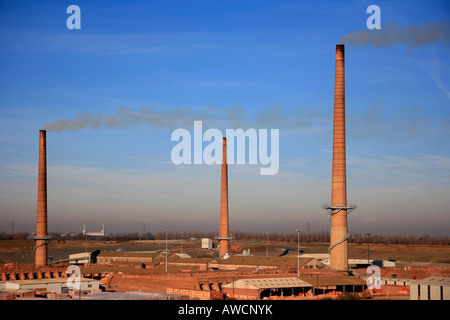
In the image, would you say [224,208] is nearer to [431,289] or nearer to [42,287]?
[42,287]

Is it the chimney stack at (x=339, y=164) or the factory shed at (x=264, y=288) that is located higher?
the chimney stack at (x=339, y=164)

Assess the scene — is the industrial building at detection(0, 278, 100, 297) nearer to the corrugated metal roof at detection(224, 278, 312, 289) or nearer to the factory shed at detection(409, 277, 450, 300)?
the corrugated metal roof at detection(224, 278, 312, 289)

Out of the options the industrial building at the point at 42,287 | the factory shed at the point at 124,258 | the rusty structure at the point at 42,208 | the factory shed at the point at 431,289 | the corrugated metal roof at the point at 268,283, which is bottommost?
the factory shed at the point at 124,258

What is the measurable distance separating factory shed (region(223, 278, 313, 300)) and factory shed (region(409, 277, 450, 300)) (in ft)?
42.3

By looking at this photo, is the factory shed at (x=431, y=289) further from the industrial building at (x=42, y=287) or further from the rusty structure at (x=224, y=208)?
the rusty structure at (x=224, y=208)

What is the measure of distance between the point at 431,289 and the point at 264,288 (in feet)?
55.8

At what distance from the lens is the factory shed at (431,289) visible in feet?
187

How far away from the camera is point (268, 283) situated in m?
67.2

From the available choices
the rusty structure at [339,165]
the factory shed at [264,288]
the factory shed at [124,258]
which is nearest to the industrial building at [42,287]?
the factory shed at [264,288]

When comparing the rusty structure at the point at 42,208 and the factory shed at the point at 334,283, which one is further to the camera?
the rusty structure at the point at 42,208

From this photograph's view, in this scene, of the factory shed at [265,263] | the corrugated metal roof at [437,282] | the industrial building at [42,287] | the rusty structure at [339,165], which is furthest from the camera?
the factory shed at [265,263]
